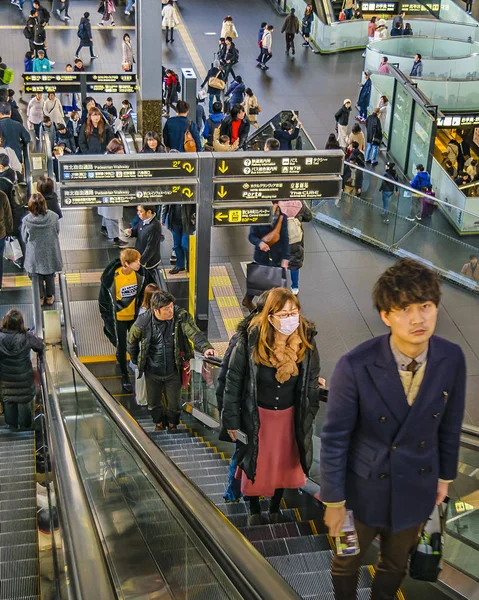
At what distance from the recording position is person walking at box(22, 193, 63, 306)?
31.1ft

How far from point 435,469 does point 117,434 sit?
1.75 metres

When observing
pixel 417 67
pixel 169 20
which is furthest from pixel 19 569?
pixel 169 20

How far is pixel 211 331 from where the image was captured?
10719 millimetres

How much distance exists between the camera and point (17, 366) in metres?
7.97

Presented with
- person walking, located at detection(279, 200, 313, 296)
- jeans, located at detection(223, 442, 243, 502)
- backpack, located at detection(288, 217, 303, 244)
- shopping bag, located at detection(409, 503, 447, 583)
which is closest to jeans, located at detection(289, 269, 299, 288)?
person walking, located at detection(279, 200, 313, 296)

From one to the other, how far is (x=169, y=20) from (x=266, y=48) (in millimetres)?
3003

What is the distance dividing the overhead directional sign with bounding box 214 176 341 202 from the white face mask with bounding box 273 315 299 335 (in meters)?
4.60

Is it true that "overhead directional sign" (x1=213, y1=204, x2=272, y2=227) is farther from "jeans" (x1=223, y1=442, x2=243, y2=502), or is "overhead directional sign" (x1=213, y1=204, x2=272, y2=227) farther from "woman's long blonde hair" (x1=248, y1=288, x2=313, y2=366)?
"woman's long blonde hair" (x1=248, y1=288, x2=313, y2=366)

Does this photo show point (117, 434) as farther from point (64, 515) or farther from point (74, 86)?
point (74, 86)

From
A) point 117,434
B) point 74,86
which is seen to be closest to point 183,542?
point 117,434

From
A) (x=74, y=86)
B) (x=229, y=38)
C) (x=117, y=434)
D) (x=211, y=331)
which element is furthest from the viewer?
(x=229, y=38)

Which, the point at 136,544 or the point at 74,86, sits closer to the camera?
the point at 136,544

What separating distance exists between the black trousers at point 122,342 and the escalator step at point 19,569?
3789mm

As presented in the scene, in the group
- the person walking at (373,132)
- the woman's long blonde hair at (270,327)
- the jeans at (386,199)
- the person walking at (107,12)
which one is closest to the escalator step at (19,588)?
the woman's long blonde hair at (270,327)
